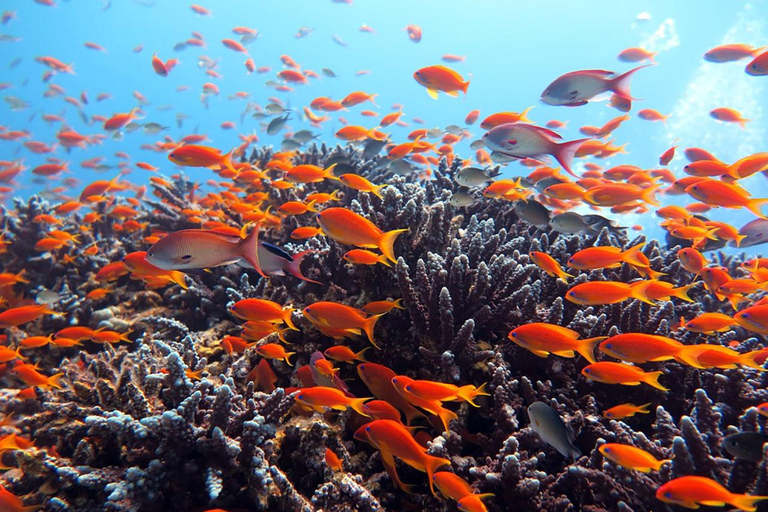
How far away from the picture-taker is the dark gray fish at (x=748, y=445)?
186cm

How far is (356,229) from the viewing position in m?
2.70

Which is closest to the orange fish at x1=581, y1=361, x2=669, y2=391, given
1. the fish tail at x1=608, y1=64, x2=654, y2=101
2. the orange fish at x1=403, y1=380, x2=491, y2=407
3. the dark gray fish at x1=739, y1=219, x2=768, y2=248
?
the orange fish at x1=403, y1=380, x2=491, y2=407

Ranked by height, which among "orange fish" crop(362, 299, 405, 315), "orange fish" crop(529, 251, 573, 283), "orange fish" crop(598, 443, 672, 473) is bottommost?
"orange fish" crop(362, 299, 405, 315)

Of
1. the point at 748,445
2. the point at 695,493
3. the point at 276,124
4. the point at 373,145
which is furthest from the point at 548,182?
the point at 276,124

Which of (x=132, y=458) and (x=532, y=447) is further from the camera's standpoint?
(x=532, y=447)

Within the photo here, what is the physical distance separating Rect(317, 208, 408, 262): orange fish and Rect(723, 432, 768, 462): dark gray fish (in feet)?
6.97

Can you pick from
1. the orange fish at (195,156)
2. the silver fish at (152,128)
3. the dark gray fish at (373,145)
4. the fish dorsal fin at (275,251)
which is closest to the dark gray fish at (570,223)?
the fish dorsal fin at (275,251)

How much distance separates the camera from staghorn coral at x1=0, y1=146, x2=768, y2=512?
197 centimetres

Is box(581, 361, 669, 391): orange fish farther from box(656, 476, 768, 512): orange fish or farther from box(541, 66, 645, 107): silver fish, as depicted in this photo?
box(541, 66, 645, 107): silver fish

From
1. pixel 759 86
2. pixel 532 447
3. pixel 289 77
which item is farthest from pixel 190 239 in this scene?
pixel 759 86

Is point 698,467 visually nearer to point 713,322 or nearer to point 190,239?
point 713,322

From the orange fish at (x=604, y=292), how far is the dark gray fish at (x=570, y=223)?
1549 millimetres

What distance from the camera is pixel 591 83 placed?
3.80m

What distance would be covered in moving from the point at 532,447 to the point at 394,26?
12823 cm
